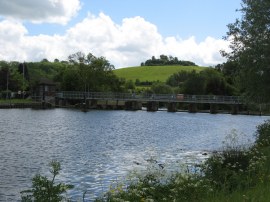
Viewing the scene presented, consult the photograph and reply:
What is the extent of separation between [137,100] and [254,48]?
339 ft

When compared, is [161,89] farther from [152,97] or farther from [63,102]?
[63,102]

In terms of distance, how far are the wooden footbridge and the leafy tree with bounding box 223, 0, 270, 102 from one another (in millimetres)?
90039

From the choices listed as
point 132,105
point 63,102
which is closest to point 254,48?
point 132,105

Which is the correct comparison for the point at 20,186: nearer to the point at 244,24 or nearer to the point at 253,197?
the point at 253,197

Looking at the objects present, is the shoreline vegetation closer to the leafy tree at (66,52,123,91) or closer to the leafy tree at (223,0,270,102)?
the leafy tree at (223,0,270,102)

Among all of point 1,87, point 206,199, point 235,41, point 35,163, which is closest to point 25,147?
point 35,163

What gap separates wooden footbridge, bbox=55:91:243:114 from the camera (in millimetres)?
127688

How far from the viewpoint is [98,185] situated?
882 inches

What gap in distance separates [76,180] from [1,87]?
133m

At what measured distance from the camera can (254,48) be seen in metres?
32.8

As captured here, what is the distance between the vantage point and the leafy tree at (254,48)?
32.5m

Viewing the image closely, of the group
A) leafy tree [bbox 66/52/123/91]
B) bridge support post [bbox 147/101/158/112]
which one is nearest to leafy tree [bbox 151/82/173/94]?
leafy tree [bbox 66/52/123/91]

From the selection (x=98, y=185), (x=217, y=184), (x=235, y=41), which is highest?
(x=235, y=41)

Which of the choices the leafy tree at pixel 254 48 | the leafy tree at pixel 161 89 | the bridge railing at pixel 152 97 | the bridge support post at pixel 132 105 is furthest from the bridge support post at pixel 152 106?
the leafy tree at pixel 254 48
